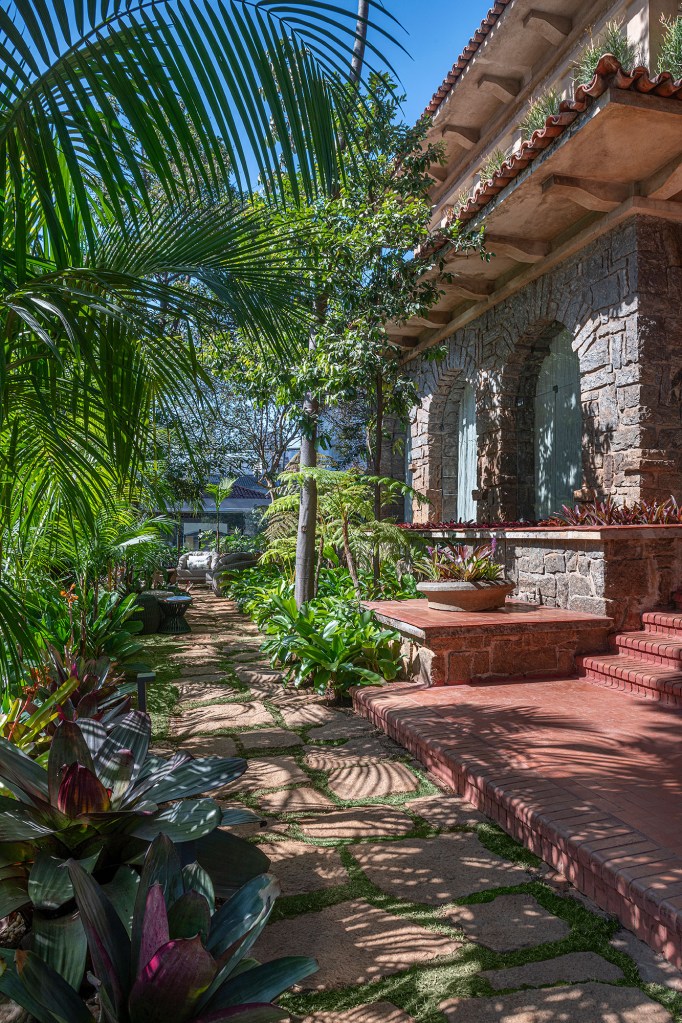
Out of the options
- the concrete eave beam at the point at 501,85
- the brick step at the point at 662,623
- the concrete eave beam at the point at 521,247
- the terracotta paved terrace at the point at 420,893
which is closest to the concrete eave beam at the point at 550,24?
the concrete eave beam at the point at 501,85

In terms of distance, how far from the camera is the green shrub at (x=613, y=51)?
6.30 metres

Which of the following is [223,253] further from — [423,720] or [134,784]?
[423,720]

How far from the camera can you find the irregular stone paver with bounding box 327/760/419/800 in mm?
2904

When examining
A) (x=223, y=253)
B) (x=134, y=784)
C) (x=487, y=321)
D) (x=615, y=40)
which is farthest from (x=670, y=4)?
(x=134, y=784)

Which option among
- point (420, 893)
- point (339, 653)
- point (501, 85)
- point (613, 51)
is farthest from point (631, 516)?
point (501, 85)

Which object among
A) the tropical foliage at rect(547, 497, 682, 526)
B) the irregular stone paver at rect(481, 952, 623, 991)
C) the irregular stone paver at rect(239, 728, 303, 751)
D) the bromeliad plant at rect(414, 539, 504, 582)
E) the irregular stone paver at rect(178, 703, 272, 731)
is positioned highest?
the tropical foliage at rect(547, 497, 682, 526)

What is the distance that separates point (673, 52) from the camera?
5672 millimetres

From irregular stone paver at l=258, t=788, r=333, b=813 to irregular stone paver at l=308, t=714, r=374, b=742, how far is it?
719 mm

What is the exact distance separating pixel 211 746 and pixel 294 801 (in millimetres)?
801

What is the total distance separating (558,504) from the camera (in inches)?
287

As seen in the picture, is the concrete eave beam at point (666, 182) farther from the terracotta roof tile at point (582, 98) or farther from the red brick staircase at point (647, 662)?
the red brick staircase at point (647, 662)

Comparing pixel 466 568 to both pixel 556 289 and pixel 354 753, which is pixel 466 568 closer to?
pixel 354 753

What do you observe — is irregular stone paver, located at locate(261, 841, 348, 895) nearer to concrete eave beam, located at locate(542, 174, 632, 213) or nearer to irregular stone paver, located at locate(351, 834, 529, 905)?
irregular stone paver, located at locate(351, 834, 529, 905)

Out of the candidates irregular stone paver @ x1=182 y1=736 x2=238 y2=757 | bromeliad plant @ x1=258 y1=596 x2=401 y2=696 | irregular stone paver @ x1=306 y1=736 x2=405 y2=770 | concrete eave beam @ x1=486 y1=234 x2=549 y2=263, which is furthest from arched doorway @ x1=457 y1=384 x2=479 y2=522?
irregular stone paver @ x1=182 y1=736 x2=238 y2=757
